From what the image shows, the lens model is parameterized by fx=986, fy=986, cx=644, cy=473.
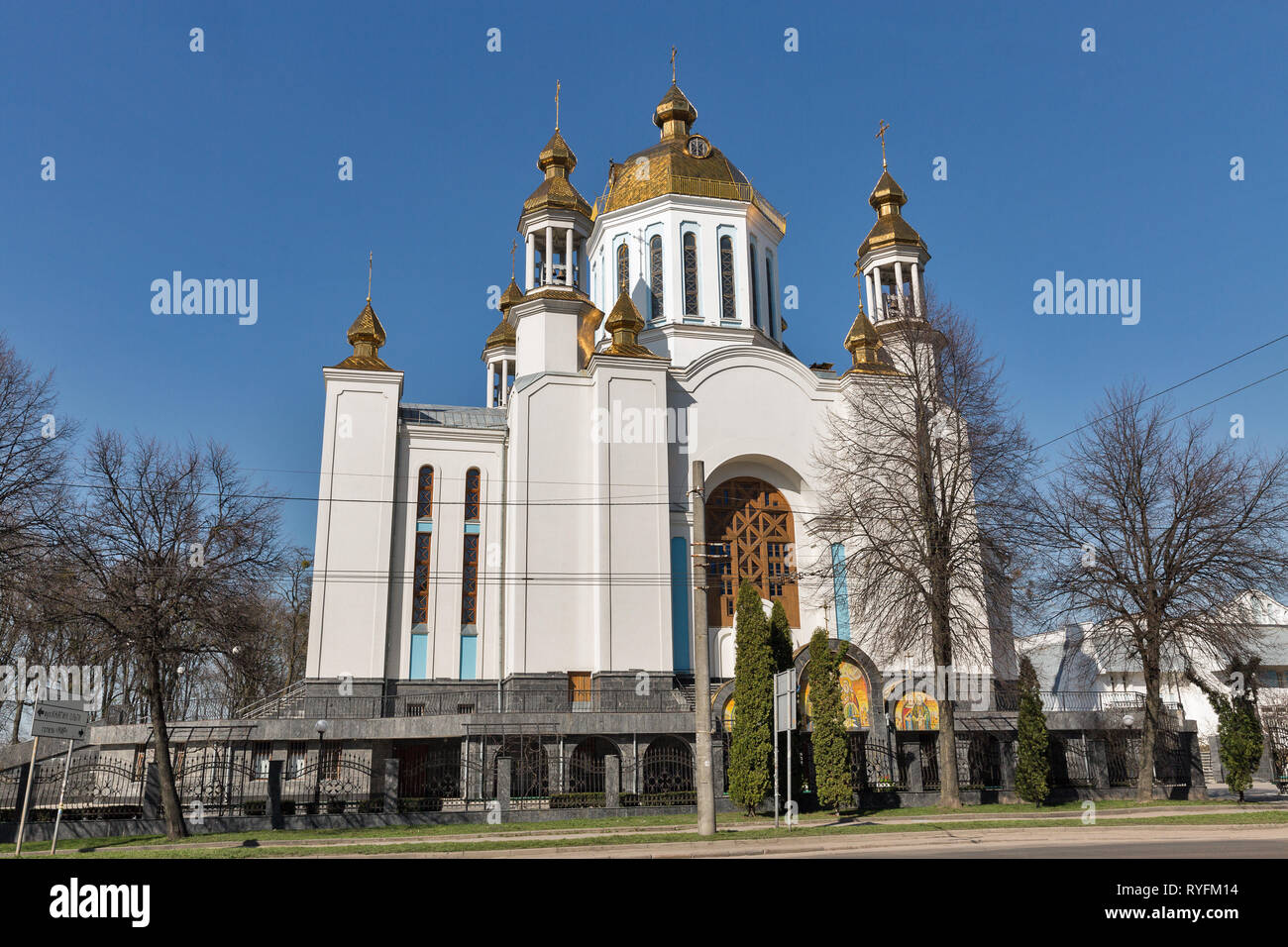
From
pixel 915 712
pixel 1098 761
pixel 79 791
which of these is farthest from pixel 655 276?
pixel 79 791

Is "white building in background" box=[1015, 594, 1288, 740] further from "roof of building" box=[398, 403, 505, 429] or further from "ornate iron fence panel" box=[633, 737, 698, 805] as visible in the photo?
"roof of building" box=[398, 403, 505, 429]

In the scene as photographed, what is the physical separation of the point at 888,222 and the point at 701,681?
23855 mm

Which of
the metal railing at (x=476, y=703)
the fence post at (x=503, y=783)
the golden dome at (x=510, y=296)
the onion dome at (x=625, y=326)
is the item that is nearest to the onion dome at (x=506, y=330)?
the golden dome at (x=510, y=296)

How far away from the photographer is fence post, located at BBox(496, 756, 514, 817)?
19.4 metres

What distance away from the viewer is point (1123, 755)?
2344cm

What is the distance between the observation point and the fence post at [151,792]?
18.1 m

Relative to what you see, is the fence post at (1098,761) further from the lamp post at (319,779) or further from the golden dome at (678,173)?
the golden dome at (678,173)

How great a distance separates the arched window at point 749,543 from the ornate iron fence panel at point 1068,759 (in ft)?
25.3

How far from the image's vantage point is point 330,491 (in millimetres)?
27031

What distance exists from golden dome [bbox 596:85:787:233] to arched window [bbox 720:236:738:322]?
164 centimetres

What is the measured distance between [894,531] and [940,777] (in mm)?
5475

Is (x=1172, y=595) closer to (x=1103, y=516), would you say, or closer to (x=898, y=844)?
(x=1103, y=516)
